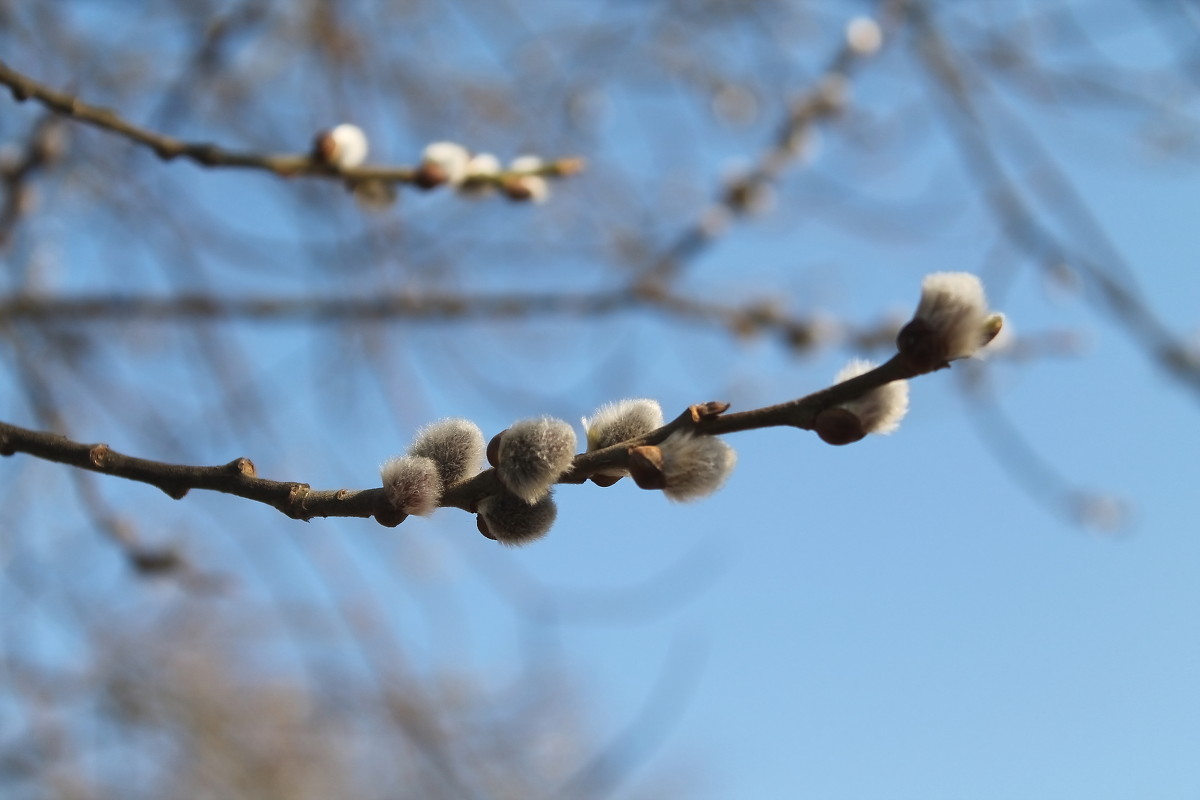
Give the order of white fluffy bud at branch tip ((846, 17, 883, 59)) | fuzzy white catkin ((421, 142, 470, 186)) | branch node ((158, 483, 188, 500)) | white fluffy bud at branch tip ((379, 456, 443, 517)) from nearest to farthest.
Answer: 1. white fluffy bud at branch tip ((379, 456, 443, 517))
2. branch node ((158, 483, 188, 500))
3. fuzzy white catkin ((421, 142, 470, 186))
4. white fluffy bud at branch tip ((846, 17, 883, 59))

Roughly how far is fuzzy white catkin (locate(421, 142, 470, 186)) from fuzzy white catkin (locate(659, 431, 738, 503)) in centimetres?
111

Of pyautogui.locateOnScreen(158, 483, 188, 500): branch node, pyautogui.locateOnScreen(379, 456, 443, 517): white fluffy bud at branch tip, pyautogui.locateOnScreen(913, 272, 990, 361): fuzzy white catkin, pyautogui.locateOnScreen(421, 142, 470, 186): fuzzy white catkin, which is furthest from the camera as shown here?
pyautogui.locateOnScreen(421, 142, 470, 186): fuzzy white catkin

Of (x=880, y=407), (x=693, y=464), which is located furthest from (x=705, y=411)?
(x=880, y=407)

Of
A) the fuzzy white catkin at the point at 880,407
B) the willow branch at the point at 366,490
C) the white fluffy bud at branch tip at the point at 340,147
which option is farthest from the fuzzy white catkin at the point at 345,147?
the fuzzy white catkin at the point at 880,407

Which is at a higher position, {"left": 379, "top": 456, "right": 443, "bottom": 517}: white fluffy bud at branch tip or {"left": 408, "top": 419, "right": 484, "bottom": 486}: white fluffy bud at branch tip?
{"left": 408, "top": 419, "right": 484, "bottom": 486}: white fluffy bud at branch tip

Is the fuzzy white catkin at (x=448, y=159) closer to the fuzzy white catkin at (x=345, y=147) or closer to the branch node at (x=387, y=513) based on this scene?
the fuzzy white catkin at (x=345, y=147)

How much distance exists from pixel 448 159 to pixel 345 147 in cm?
20

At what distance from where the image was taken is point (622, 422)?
918 mm

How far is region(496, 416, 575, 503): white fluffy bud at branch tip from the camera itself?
2.69ft


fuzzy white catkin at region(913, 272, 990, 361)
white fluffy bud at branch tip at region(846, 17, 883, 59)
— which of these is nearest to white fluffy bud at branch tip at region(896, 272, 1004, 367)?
fuzzy white catkin at region(913, 272, 990, 361)

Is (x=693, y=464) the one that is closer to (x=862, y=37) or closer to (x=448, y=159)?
(x=448, y=159)

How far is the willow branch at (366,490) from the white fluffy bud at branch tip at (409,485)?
0.5 inches

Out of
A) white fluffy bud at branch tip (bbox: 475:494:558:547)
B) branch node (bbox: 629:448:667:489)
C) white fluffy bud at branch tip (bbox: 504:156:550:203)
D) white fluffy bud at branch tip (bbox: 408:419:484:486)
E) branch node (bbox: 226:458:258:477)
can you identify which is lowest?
branch node (bbox: 629:448:667:489)

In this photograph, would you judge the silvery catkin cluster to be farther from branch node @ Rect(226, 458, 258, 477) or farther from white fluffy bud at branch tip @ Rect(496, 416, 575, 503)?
branch node @ Rect(226, 458, 258, 477)
